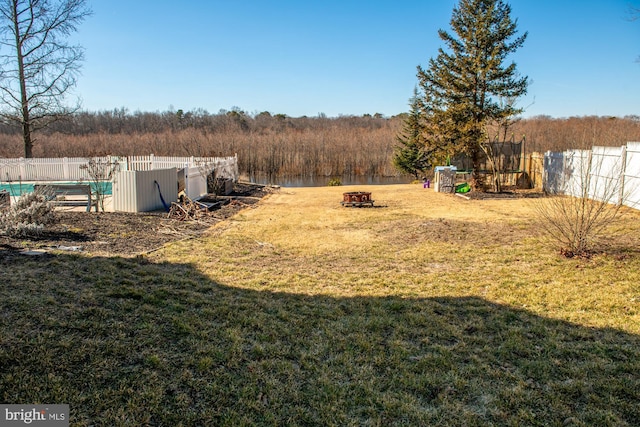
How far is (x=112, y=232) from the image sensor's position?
8.03m

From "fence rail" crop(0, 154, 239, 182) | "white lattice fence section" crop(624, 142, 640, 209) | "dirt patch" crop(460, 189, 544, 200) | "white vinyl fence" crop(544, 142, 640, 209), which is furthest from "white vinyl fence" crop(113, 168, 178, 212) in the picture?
Result: "white lattice fence section" crop(624, 142, 640, 209)

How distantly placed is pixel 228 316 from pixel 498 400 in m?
2.47

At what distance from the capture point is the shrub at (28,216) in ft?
22.3

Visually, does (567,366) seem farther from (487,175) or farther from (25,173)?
(25,173)

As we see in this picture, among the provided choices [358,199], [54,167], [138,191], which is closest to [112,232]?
[138,191]

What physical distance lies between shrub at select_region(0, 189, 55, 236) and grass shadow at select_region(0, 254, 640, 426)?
2753 mm

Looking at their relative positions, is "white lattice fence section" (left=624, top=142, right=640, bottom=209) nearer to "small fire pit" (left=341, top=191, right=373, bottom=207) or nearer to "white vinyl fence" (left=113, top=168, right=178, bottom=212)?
"small fire pit" (left=341, top=191, right=373, bottom=207)

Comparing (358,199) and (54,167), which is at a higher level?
(54,167)

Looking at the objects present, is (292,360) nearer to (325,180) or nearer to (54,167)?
(54,167)

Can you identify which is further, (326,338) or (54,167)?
(54,167)

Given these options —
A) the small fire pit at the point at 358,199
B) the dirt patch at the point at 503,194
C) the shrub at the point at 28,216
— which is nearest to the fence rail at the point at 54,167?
the small fire pit at the point at 358,199

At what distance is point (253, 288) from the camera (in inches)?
203

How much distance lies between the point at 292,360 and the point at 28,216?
20.8 ft

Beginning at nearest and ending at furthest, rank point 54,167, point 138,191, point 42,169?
point 138,191 < point 42,169 < point 54,167
